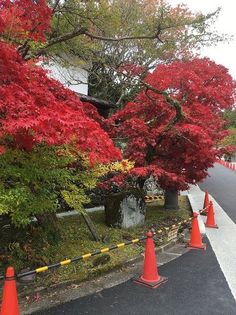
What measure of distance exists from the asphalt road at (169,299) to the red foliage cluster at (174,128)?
3.08 meters

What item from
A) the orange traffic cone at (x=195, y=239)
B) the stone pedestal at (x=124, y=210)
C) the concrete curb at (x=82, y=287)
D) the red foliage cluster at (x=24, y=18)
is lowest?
the concrete curb at (x=82, y=287)

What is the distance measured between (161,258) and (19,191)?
12.2ft

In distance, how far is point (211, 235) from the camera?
9430 millimetres

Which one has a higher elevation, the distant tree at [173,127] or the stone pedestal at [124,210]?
the distant tree at [173,127]

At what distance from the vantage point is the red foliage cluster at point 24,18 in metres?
5.66

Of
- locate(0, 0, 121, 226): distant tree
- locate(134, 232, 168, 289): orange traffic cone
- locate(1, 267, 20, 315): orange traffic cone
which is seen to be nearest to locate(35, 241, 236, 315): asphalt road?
locate(134, 232, 168, 289): orange traffic cone

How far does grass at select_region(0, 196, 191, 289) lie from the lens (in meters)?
5.96

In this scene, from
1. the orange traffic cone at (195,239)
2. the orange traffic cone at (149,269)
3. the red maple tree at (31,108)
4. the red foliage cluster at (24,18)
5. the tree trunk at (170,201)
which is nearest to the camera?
the red maple tree at (31,108)

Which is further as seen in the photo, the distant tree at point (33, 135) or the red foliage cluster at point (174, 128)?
the red foliage cluster at point (174, 128)

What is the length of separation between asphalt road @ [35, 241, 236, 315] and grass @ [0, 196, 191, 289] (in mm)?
719

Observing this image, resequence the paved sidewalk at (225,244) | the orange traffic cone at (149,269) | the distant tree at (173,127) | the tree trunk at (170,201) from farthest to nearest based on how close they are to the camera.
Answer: the tree trunk at (170,201)
the distant tree at (173,127)
the paved sidewalk at (225,244)
the orange traffic cone at (149,269)

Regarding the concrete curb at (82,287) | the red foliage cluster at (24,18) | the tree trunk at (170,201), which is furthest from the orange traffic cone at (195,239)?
the red foliage cluster at (24,18)

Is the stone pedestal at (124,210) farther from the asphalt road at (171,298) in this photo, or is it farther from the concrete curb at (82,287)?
the asphalt road at (171,298)

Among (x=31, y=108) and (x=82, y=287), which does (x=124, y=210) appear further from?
(x=31, y=108)
